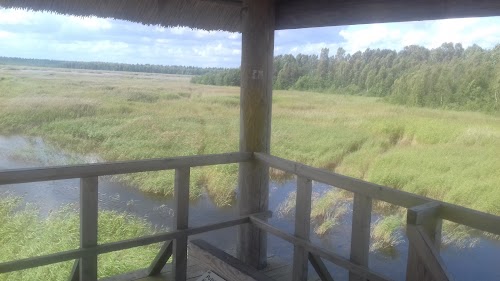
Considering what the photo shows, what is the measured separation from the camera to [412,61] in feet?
32.8

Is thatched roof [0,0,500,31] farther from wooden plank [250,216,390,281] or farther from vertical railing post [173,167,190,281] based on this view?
wooden plank [250,216,390,281]

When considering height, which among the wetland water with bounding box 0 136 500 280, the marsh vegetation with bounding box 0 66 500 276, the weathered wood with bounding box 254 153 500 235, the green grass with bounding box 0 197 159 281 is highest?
the weathered wood with bounding box 254 153 500 235

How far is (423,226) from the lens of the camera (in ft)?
5.20

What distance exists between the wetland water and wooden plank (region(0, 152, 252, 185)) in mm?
2977

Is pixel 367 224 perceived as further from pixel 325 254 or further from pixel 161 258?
pixel 161 258

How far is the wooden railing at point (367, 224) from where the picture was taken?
59.2 inches

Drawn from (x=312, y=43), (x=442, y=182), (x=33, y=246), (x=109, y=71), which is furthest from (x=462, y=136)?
(x=109, y=71)

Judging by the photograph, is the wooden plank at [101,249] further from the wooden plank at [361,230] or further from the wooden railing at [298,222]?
the wooden plank at [361,230]

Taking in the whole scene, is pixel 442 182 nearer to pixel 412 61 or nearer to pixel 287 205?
pixel 412 61

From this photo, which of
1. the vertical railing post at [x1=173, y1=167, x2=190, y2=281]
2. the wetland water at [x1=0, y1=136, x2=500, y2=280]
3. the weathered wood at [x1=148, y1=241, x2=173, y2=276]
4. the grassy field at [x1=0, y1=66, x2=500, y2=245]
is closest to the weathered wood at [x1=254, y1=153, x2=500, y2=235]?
the vertical railing post at [x1=173, y1=167, x2=190, y2=281]

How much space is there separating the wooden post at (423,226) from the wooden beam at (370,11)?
873 millimetres

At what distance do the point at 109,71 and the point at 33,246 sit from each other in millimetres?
6618

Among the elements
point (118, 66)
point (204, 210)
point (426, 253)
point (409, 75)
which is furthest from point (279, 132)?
point (426, 253)

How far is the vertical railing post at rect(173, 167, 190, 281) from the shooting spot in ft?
8.29
